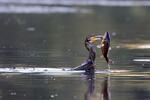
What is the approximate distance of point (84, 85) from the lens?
13.7m

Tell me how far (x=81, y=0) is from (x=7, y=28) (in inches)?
1489

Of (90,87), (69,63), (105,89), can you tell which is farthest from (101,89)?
(69,63)

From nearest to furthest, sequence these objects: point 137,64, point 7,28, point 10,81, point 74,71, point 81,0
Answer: point 10,81 < point 74,71 < point 137,64 < point 7,28 < point 81,0

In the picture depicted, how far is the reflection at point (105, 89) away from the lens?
12.1m

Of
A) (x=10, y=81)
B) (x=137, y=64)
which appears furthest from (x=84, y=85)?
(x=137, y=64)

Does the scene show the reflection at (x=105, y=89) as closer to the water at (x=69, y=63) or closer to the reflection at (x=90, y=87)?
the water at (x=69, y=63)

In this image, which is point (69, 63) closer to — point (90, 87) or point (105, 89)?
point (90, 87)

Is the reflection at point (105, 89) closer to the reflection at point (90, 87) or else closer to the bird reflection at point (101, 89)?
the bird reflection at point (101, 89)

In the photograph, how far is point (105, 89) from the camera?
13.1 meters

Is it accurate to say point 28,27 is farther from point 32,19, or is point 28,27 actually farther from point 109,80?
point 109,80

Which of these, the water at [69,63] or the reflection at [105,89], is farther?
the water at [69,63]

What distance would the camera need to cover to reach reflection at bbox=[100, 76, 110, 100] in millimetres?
12109

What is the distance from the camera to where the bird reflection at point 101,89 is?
12062 millimetres

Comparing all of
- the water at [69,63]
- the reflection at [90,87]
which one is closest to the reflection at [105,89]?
the water at [69,63]
